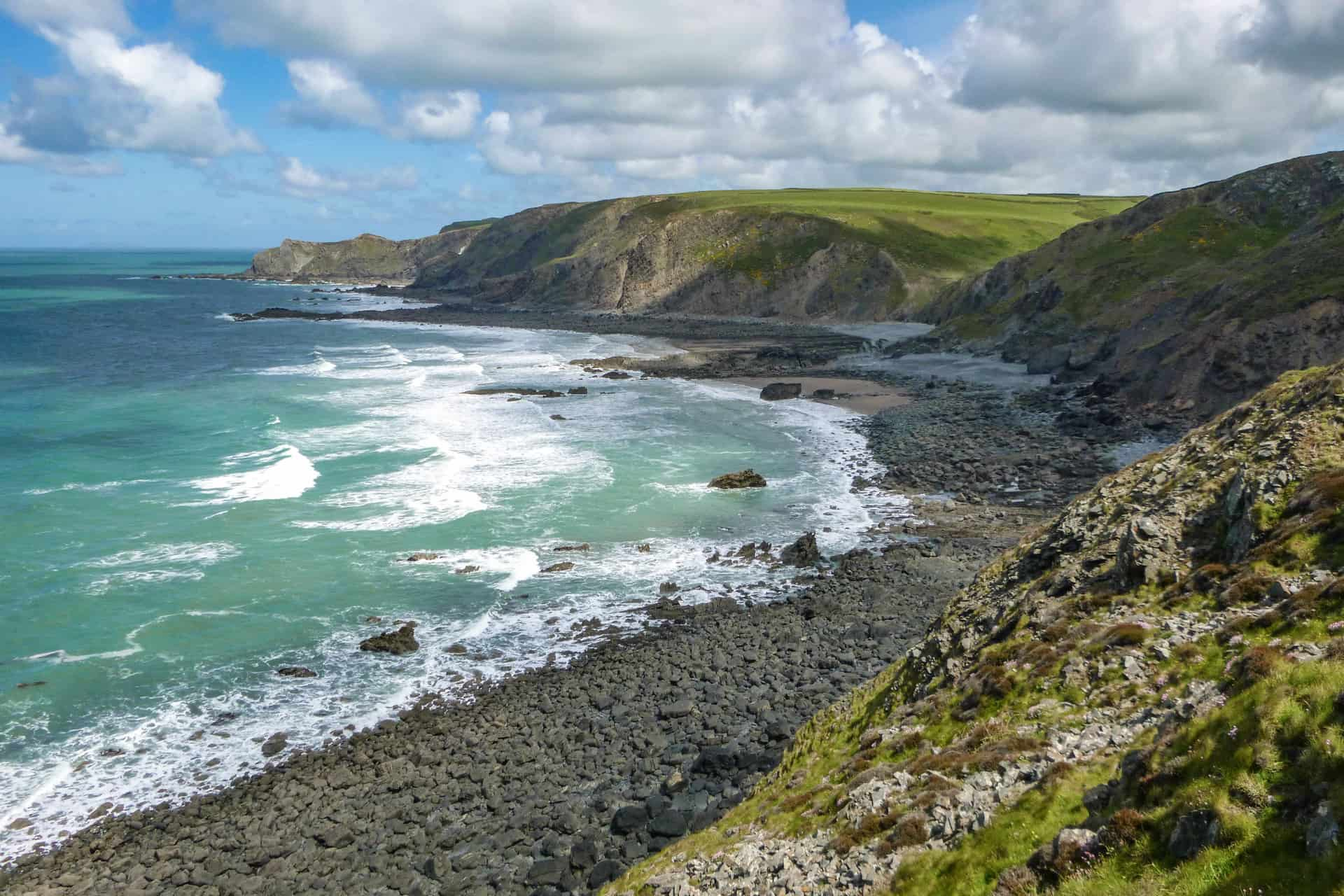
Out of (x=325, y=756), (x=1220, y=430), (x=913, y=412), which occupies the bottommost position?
(x=325, y=756)

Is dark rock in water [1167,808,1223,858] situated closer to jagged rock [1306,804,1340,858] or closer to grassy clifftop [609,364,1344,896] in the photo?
grassy clifftop [609,364,1344,896]

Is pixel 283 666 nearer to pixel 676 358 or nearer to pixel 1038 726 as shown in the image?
pixel 1038 726

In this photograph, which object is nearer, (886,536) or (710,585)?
(710,585)

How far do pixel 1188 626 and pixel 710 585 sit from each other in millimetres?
20367

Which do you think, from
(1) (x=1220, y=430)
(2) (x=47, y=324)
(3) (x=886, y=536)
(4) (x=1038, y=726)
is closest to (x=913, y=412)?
(3) (x=886, y=536)

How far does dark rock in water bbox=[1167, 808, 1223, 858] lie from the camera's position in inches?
339

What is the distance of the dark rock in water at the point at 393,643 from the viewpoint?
92.3 ft

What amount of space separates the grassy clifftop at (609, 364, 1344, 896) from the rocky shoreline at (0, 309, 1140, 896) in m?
2.66

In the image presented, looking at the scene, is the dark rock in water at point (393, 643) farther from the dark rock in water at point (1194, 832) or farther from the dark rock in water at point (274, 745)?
the dark rock in water at point (1194, 832)

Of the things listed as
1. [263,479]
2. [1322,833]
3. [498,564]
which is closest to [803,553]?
[498,564]

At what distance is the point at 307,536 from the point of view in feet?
126

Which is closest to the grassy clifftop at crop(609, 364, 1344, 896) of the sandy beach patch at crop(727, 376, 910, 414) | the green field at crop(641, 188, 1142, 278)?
the sandy beach patch at crop(727, 376, 910, 414)

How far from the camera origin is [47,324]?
12125 cm

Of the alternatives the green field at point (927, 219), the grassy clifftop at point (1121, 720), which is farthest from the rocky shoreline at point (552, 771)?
the green field at point (927, 219)
